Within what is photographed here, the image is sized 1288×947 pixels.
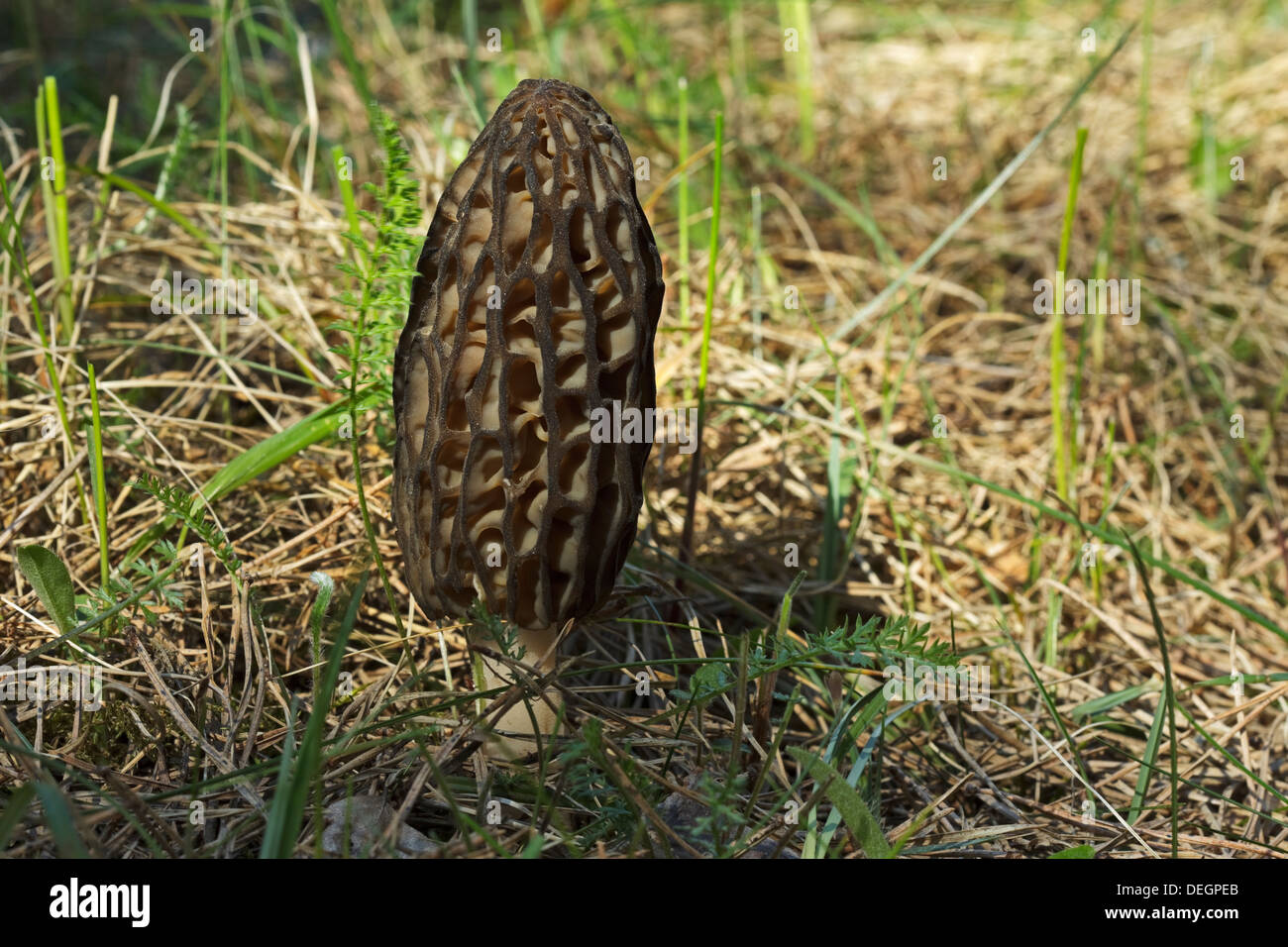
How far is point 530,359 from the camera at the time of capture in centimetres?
179

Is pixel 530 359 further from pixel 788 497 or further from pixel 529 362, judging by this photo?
pixel 788 497

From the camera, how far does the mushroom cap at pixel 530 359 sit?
1771 millimetres

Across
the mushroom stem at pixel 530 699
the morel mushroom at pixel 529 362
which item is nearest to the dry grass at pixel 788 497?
the mushroom stem at pixel 530 699

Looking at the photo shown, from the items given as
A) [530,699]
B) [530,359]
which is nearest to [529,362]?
[530,359]

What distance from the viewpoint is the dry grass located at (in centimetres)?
193

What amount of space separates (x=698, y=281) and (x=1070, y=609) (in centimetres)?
155

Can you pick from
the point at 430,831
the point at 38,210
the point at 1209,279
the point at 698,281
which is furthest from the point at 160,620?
the point at 1209,279

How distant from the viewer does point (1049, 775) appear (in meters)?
2.31

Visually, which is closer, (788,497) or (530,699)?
(530,699)

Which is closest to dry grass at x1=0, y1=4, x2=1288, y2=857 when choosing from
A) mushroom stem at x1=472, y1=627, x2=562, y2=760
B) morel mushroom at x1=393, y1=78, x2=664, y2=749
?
mushroom stem at x1=472, y1=627, x2=562, y2=760

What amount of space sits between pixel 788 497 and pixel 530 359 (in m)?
1.45

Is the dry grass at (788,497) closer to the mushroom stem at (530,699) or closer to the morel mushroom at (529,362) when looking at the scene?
the mushroom stem at (530,699)
